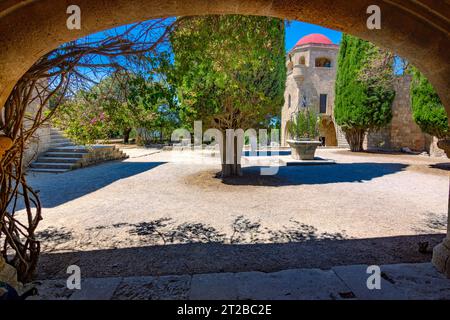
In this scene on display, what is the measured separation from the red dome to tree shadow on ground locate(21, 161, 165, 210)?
2255cm

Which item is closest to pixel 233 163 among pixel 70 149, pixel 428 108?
pixel 70 149

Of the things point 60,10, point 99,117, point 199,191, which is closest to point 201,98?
point 199,191

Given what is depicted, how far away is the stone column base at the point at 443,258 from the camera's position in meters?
2.23

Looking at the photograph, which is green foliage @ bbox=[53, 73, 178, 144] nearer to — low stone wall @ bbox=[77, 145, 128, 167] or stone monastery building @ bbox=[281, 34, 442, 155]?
low stone wall @ bbox=[77, 145, 128, 167]

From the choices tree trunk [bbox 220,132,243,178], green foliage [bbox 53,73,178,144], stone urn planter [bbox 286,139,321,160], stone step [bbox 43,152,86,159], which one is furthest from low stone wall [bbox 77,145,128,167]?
stone urn planter [bbox 286,139,321,160]

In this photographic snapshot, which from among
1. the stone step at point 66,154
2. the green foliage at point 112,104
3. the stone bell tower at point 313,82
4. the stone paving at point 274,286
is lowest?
the stone paving at point 274,286

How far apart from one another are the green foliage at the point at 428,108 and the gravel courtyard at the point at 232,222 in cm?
380

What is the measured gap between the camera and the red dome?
25.9 meters

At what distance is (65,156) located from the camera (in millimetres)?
10398

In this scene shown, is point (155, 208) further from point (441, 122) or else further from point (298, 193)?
point (441, 122)

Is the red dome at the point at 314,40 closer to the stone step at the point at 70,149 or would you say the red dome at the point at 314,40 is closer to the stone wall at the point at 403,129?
the stone wall at the point at 403,129

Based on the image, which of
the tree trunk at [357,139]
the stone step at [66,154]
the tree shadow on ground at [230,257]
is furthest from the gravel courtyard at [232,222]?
the tree trunk at [357,139]

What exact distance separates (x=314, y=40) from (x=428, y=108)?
1821cm

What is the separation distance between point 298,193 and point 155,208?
11.4ft
